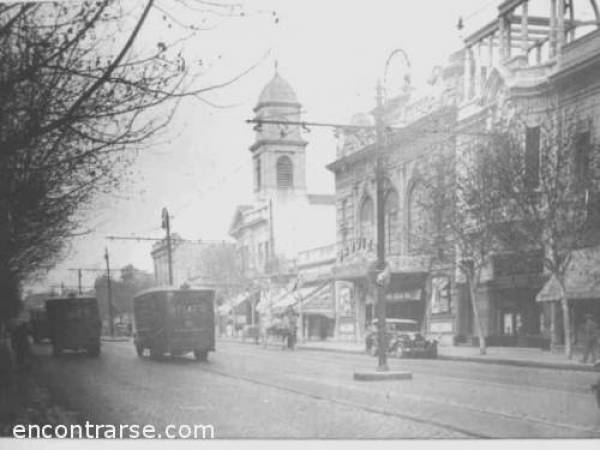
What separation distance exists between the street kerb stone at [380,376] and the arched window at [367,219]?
7530mm

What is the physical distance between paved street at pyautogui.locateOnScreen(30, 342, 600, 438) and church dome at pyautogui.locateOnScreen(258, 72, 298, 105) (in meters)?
3.71

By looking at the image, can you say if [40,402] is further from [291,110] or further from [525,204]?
[525,204]

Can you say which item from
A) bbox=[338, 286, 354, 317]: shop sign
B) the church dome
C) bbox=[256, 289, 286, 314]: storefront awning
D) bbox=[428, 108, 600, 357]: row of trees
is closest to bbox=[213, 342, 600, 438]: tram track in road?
bbox=[428, 108, 600, 357]: row of trees

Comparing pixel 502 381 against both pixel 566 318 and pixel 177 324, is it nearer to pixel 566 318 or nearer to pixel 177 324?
pixel 566 318

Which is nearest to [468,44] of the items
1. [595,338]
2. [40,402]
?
[595,338]

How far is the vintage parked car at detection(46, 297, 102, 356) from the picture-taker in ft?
38.9

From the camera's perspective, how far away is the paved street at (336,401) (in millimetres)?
8578

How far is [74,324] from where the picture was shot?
1398cm

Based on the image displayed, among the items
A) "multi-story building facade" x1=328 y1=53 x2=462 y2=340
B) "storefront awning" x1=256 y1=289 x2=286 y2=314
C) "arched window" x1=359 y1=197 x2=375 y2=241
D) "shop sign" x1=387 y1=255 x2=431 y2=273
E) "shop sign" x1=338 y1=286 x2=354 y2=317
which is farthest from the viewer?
"storefront awning" x1=256 y1=289 x2=286 y2=314

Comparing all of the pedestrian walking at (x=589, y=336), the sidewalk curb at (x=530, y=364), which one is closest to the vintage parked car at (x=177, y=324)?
the sidewalk curb at (x=530, y=364)

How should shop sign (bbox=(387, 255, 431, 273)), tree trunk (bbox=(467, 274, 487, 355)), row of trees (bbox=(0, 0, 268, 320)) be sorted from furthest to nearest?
shop sign (bbox=(387, 255, 431, 273)) < tree trunk (bbox=(467, 274, 487, 355)) < row of trees (bbox=(0, 0, 268, 320))

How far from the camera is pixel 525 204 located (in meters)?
15.7

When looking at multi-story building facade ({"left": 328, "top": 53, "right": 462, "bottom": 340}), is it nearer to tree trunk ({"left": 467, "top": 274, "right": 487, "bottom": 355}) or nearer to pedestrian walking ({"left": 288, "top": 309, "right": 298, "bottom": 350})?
tree trunk ({"left": 467, "top": 274, "right": 487, "bottom": 355})

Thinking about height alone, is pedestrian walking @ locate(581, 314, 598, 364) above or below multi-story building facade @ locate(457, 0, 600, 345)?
below
